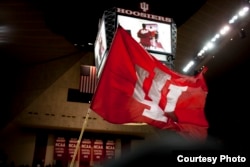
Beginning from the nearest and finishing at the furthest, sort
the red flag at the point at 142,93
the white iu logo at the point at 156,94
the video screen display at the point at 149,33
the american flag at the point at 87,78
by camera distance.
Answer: the red flag at the point at 142,93 → the white iu logo at the point at 156,94 → the video screen display at the point at 149,33 → the american flag at the point at 87,78

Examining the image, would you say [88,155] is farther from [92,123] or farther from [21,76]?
[21,76]

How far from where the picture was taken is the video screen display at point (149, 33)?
6.28 meters

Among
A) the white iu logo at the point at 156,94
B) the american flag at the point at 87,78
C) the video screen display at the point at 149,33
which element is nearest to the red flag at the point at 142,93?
the white iu logo at the point at 156,94

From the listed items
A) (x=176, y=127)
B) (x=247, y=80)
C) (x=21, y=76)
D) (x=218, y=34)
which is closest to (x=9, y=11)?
(x=21, y=76)

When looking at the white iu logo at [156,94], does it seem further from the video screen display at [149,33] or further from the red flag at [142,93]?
the video screen display at [149,33]

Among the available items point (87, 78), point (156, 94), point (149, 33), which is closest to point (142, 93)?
point (156, 94)

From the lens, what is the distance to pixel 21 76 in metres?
11.0

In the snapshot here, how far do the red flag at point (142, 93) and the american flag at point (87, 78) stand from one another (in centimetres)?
551

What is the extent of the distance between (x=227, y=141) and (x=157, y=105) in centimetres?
766

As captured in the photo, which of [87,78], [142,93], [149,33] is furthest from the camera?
[87,78]

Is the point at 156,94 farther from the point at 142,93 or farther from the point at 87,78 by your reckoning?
the point at 87,78

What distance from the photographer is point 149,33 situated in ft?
21.0

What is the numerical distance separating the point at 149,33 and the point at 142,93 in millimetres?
2219

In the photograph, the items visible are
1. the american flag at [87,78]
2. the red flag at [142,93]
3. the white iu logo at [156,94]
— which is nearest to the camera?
the red flag at [142,93]
